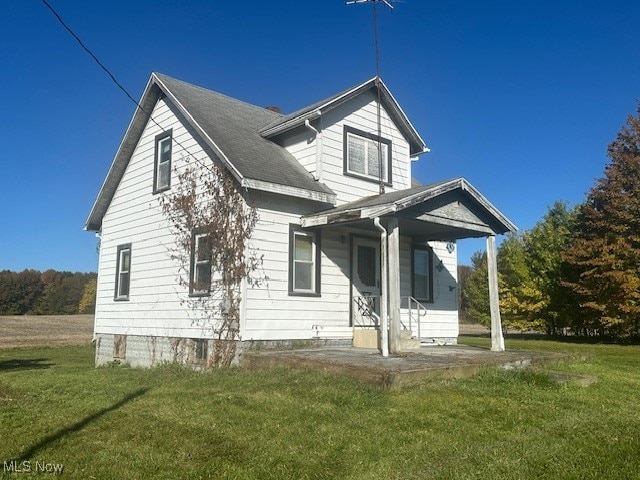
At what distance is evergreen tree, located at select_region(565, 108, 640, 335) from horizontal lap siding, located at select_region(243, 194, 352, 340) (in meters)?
17.2

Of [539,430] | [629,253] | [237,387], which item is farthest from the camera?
[629,253]

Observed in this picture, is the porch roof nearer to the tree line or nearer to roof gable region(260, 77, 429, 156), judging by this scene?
roof gable region(260, 77, 429, 156)

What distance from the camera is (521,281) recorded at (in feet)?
108

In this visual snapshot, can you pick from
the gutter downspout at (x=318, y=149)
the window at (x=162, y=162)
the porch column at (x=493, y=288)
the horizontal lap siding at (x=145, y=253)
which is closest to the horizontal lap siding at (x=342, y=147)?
the gutter downspout at (x=318, y=149)

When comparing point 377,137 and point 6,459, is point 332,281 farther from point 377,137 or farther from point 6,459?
point 6,459

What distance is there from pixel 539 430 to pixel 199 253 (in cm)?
860

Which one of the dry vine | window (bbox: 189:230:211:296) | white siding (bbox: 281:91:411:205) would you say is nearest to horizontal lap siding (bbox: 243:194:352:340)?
the dry vine

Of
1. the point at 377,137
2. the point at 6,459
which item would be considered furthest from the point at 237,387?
the point at 377,137

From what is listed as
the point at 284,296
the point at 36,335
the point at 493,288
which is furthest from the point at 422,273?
the point at 36,335

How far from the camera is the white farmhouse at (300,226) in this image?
11.5 m

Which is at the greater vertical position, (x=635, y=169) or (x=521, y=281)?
(x=635, y=169)

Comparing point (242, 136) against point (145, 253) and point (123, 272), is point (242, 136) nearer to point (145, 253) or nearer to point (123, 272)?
point (145, 253)

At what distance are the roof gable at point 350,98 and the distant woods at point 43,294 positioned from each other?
225ft

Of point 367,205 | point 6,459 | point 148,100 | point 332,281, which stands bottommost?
point 6,459
